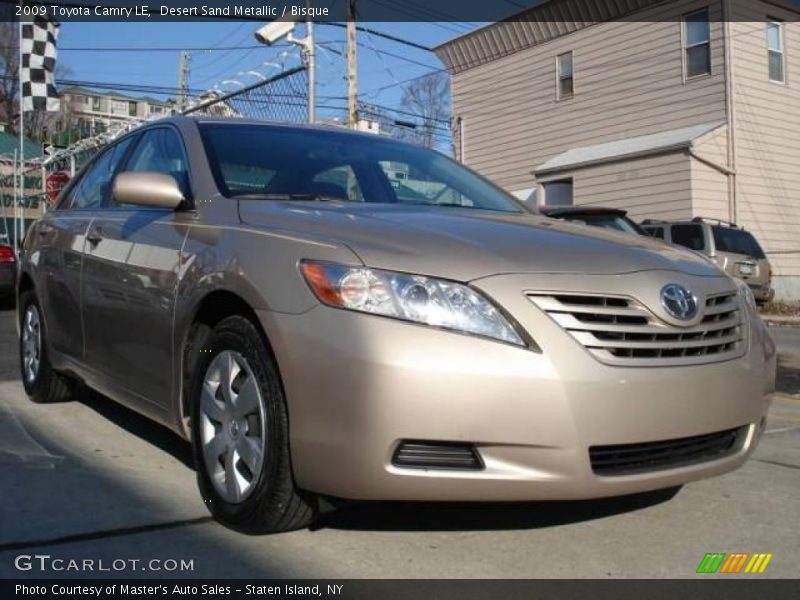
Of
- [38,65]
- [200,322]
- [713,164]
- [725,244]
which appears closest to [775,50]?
[713,164]

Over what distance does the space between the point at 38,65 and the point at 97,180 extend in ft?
40.2

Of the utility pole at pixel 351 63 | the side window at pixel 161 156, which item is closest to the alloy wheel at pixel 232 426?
the side window at pixel 161 156

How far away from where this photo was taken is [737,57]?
16047 mm

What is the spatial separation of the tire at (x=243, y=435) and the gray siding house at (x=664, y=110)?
1438 centimetres

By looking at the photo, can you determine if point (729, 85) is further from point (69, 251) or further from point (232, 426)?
point (232, 426)

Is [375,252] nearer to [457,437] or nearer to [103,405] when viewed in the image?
[457,437]

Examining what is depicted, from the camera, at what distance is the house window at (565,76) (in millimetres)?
19219

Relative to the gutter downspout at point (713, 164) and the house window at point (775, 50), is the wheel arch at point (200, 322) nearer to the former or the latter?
the gutter downspout at point (713, 164)

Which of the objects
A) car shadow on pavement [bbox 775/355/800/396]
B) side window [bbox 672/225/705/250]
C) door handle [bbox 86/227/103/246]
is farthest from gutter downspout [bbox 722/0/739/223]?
door handle [bbox 86/227/103/246]

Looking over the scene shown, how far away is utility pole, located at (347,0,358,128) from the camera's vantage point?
54.1 feet

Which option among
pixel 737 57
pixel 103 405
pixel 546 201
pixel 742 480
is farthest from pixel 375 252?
pixel 546 201

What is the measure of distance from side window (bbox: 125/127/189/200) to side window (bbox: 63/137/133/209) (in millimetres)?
207

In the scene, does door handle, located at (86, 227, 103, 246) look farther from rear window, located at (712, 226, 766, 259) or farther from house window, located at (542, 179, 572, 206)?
house window, located at (542, 179, 572, 206)

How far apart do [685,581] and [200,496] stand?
185 centimetres
